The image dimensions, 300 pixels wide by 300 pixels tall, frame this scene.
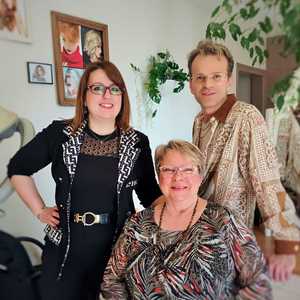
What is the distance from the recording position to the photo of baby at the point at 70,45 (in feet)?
7.20

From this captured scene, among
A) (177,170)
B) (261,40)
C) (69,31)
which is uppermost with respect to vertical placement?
(69,31)

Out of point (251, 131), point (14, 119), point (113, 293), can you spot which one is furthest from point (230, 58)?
point (14, 119)

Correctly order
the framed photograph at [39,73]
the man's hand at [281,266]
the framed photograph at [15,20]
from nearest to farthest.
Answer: the man's hand at [281,266] < the framed photograph at [15,20] < the framed photograph at [39,73]

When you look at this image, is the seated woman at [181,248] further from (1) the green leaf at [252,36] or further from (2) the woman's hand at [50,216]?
(1) the green leaf at [252,36]

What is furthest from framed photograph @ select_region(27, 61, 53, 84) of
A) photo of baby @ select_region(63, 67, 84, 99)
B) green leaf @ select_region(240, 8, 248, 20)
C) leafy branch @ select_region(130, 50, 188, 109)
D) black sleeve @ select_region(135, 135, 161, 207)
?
green leaf @ select_region(240, 8, 248, 20)

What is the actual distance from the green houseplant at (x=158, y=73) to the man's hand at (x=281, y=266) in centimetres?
216

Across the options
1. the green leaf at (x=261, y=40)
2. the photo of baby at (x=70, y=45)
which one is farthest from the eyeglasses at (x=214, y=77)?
the photo of baby at (x=70, y=45)

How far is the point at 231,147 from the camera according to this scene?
980 mm

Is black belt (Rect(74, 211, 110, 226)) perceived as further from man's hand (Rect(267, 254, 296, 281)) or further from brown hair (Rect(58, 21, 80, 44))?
brown hair (Rect(58, 21, 80, 44))

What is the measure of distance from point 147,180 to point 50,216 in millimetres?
371

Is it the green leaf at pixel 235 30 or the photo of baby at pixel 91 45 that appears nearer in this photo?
the green leaf at pixel 235 30

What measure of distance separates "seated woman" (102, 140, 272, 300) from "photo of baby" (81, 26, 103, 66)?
1.47m

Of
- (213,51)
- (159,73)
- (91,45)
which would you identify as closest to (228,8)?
(213,51)

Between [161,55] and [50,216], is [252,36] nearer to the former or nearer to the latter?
[50,216]
